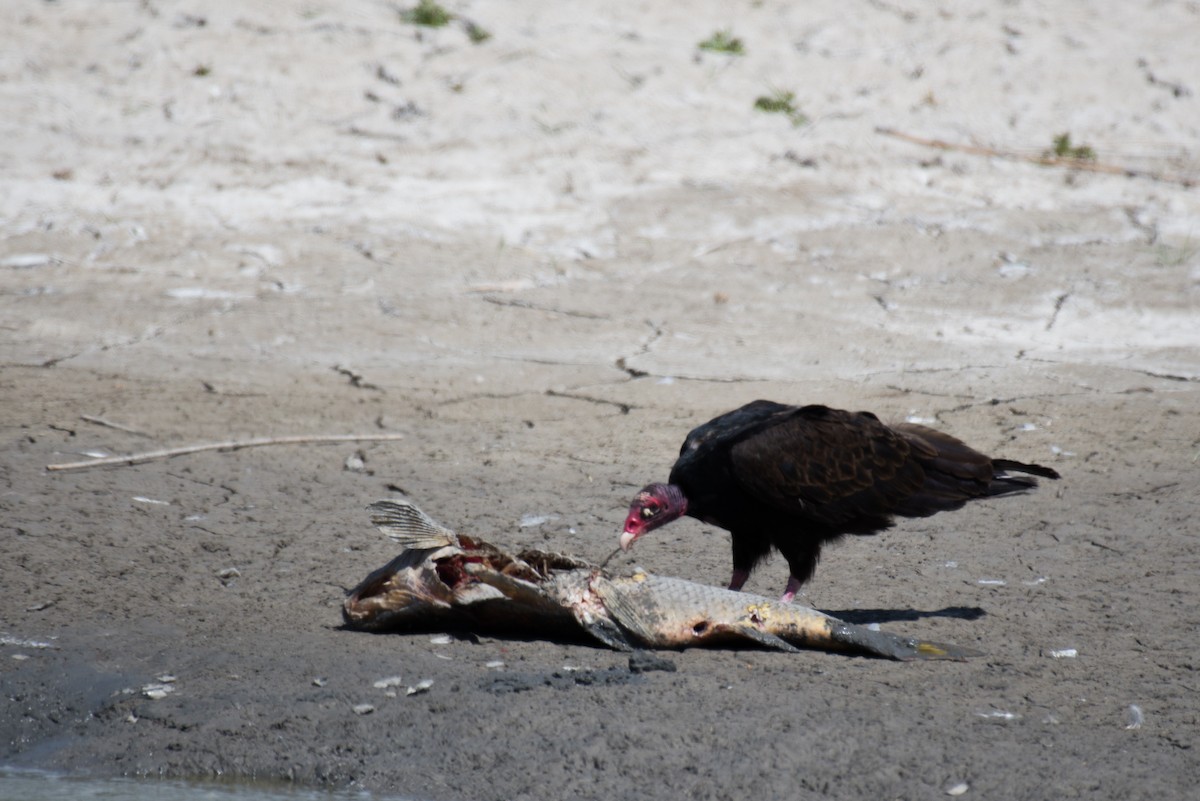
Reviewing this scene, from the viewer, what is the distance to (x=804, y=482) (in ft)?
13.3

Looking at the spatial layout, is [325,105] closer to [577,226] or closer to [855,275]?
[577,226]

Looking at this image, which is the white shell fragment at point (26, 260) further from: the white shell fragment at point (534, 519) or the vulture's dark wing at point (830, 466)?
the vulture's dark wing at point (830, 466)

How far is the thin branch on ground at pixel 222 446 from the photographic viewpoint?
17.0ft

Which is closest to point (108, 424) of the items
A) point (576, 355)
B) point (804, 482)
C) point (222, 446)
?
point (222, 446)

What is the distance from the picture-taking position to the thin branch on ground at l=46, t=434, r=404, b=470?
5.19m

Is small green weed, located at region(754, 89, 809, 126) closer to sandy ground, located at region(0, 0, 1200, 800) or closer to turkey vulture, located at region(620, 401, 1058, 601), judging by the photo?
sandy ground, located at region(0, 0, 1200, 800)

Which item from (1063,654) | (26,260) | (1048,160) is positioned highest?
(1048,160)

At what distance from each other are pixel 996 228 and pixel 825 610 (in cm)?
504

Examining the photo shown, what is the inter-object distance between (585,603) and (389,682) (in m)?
0.59

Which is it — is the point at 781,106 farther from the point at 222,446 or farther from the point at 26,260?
the point at 222,446

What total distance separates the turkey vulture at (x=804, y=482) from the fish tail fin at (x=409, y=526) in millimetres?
680

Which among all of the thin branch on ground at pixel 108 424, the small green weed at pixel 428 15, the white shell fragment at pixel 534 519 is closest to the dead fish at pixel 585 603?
the white shell fragment at pixel 534 519

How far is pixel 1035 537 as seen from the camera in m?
4.78

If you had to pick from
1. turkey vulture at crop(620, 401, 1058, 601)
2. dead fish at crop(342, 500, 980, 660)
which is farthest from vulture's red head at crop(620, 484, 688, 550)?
dead fish at crop(342, 500, 980, 660)
